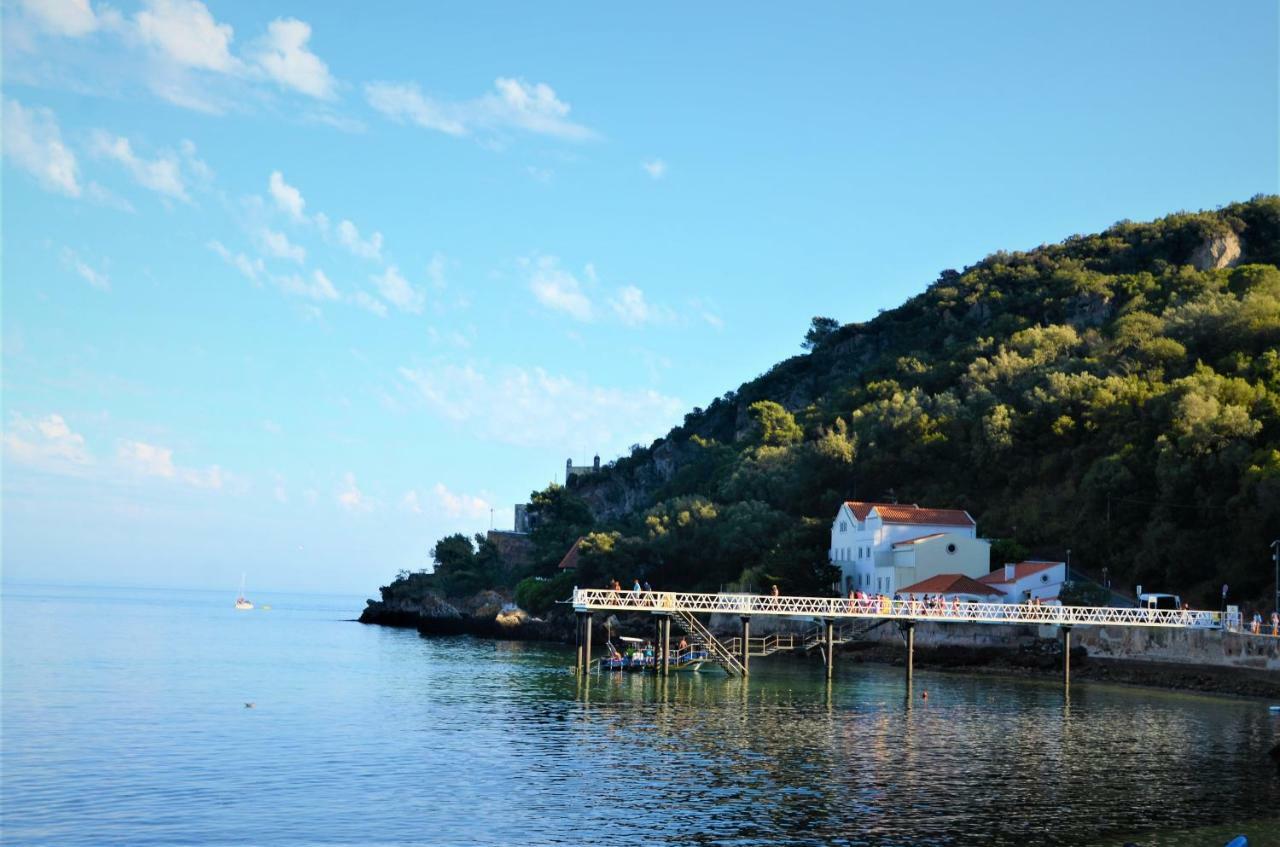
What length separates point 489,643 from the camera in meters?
100

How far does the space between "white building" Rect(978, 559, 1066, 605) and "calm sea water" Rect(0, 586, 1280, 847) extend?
13.6m

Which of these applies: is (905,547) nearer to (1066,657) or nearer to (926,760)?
(1066,657)

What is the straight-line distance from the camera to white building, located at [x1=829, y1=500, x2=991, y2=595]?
82.6 meters

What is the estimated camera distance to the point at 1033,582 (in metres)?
76.3

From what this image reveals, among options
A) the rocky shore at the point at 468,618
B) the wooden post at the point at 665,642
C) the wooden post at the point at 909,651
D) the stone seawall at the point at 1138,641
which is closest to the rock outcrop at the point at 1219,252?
the stone seawall at the point at 1138,641

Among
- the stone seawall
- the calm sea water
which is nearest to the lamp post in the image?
the stone seawall

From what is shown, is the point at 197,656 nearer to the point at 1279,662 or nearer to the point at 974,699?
the point at 974,699

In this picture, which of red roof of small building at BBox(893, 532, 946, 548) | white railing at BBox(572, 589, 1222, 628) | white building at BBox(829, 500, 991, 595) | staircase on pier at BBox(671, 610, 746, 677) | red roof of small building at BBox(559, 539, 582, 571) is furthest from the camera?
red roof of small building at BBox(559, 539, 582, 571)

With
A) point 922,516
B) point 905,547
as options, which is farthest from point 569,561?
point 905,547

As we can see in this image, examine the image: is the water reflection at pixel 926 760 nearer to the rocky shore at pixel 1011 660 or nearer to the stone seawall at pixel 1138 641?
the rocky shore at pixel 1011 660

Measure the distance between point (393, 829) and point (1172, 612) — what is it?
170 ft

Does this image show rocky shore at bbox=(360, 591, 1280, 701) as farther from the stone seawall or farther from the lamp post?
the lamp post

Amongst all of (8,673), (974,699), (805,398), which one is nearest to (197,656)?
(8,673)

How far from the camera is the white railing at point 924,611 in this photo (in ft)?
197
